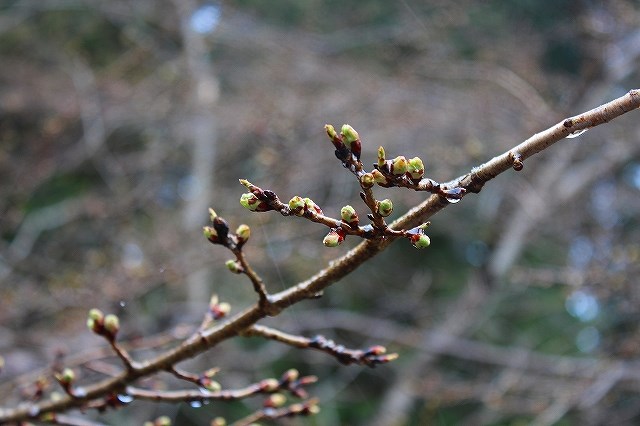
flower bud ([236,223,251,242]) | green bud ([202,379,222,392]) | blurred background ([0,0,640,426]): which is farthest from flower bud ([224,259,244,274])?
blurred background ([0,0,640,426])

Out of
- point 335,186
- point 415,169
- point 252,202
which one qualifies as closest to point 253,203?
point 252,202

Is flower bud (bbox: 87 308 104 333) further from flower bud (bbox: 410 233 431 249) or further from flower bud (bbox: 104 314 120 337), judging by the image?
flower bud (bbox: 410 233 431 249)

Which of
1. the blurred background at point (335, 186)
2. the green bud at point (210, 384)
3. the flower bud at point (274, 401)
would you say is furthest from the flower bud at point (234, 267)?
the blurred background at point (335, 186)

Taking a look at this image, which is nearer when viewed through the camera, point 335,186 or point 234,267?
point 234,267

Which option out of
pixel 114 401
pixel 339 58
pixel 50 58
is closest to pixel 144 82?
pixel 50 58

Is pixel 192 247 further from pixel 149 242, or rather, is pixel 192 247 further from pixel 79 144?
pixel 79 144

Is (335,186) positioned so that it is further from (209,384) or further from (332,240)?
(332,240)
